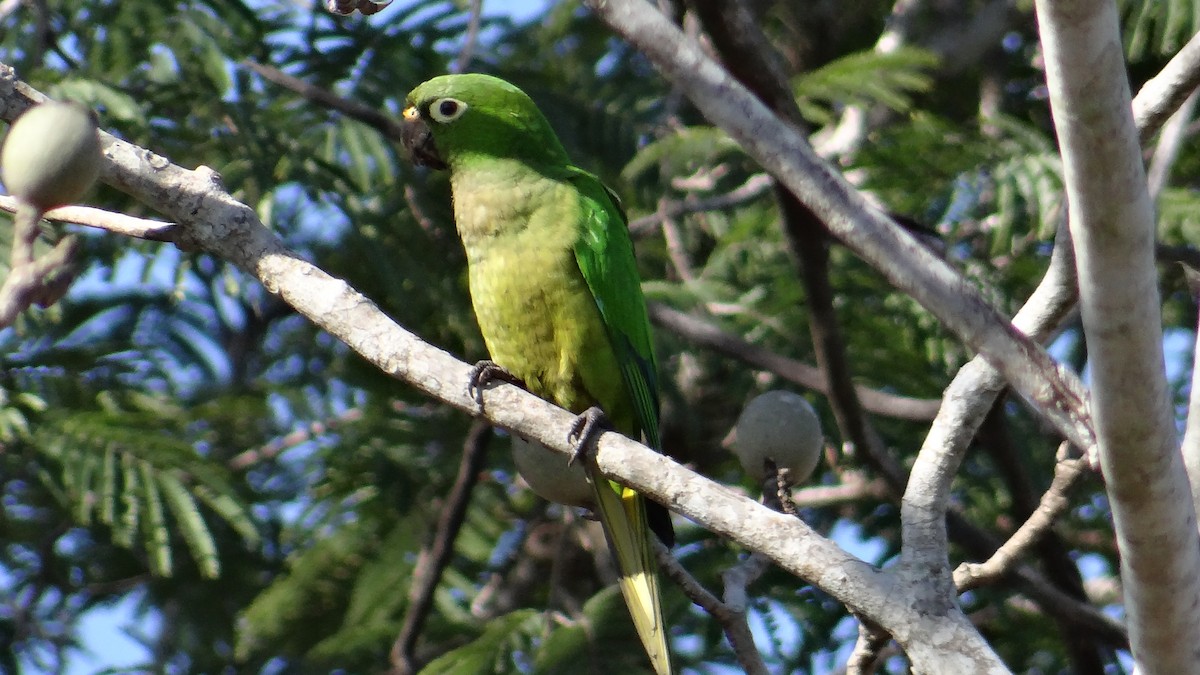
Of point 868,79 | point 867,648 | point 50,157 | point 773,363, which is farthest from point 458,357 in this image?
point 50,157

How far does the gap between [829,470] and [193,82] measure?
3067mm

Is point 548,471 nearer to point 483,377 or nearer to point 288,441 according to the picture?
point 483,377

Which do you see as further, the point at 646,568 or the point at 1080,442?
the point at 646,568

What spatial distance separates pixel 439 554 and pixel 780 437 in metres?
1.87

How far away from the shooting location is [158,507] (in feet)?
13.6

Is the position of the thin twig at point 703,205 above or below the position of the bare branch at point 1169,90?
above

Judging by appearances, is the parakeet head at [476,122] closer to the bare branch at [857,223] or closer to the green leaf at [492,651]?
the green leaf at [492,651]

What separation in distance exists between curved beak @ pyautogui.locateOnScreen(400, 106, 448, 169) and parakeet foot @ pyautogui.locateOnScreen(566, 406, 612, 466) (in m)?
1.46

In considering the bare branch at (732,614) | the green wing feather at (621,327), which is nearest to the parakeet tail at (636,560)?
the green wing feather at (621,327)

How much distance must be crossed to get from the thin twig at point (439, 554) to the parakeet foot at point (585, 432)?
4.01 ft

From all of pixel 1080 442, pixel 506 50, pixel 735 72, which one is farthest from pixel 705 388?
pixel 1080 442

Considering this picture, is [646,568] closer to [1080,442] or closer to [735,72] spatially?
[735,72]

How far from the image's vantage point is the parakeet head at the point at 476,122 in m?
4.15

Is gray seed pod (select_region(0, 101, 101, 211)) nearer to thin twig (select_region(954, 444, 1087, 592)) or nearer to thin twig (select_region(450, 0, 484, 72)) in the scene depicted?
thin twig (select_region(954, 444, 1087, 592))
